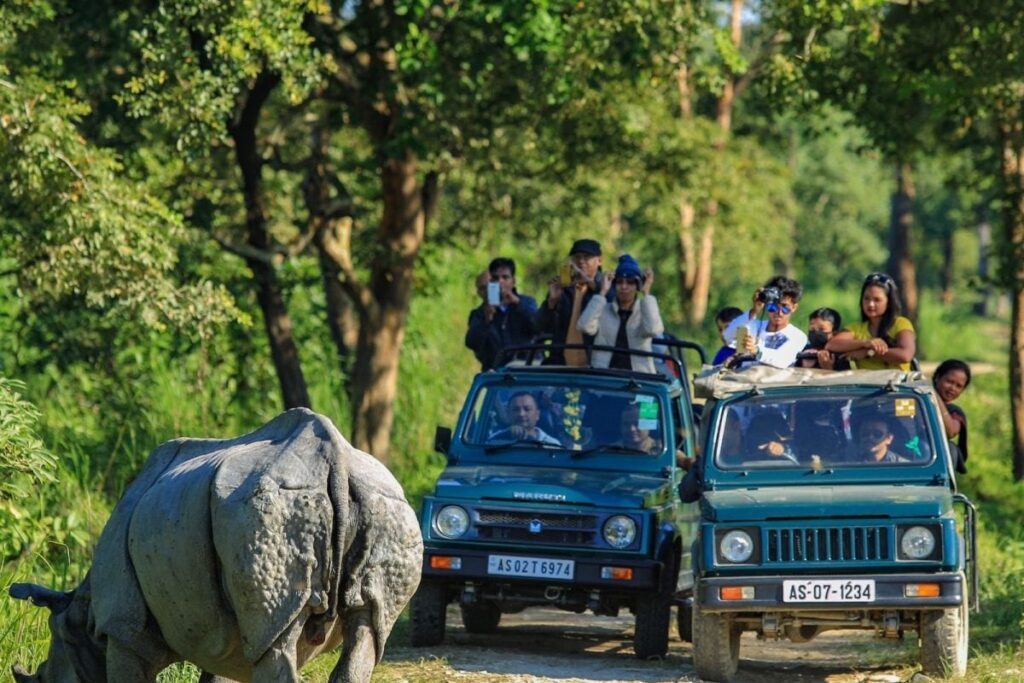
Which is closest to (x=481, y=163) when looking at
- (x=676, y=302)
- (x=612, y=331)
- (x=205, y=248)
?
(x=205, y=248)

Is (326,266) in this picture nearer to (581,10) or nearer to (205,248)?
(205,248)

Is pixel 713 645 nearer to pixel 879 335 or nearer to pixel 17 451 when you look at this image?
pixel 879 335

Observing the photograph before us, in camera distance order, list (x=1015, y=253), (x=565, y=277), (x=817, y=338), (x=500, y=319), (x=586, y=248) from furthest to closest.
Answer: (x=1015, y=253) < (x=500, y=319) < (x=565, y=277) < (x=586, y=248) < (x=817, y=338)

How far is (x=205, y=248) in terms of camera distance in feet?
→ 56.0

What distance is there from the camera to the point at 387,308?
1962 cm

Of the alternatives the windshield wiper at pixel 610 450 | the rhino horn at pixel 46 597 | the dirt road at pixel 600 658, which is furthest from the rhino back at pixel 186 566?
the windshield wiper at pixel 610 450

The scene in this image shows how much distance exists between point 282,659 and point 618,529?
16.0ft

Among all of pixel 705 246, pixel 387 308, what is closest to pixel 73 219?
pixel 387 308

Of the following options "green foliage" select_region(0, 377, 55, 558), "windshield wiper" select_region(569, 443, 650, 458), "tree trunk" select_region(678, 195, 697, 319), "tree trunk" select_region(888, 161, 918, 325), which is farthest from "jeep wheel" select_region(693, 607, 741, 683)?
"tree trunk" select_region(678, 195, 697, 319)

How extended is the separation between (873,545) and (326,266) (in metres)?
10.5

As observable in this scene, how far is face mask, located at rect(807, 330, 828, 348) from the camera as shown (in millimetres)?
12078

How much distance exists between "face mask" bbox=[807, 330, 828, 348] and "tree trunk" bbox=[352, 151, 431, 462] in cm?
772

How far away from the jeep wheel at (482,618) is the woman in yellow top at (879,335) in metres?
2.73

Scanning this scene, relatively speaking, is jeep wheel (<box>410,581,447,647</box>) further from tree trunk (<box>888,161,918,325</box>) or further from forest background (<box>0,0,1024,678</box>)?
tree trunk (<box>888,161,918,325</box>)
